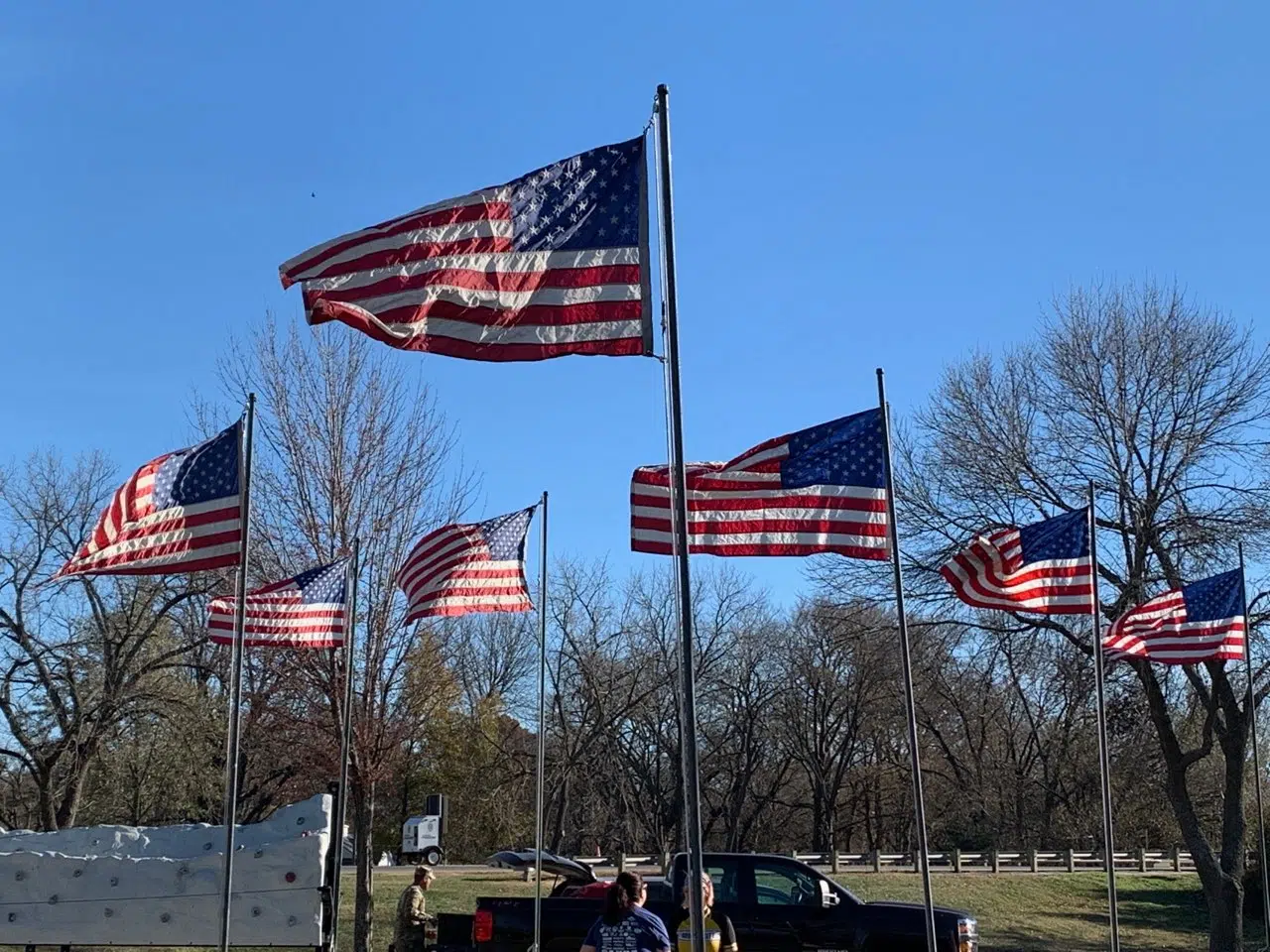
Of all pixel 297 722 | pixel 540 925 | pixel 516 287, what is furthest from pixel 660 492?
pixel 297 722

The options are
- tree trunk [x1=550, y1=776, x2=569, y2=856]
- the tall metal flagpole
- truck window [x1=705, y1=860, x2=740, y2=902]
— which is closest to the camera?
the tall metal flagpole

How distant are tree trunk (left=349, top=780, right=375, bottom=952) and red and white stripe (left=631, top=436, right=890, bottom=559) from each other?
1202 cm

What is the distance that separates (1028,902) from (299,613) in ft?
82.4

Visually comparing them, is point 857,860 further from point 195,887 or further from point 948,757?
point 195,887

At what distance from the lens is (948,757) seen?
6412cm

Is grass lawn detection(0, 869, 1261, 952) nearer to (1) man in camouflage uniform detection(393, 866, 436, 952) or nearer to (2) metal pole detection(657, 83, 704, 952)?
(1) man in camouflage uniform detection(393, 866, 436, 952)

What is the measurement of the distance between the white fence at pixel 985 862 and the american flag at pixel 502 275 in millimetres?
30796

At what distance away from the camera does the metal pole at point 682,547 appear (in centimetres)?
791

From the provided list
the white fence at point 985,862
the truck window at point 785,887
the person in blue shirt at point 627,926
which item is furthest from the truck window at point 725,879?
the white fence at point 985,862

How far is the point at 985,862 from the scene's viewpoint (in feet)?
148

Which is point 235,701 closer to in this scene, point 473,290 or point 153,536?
point 153,536

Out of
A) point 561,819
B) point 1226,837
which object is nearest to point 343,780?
point 1226,837

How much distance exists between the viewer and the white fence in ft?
136

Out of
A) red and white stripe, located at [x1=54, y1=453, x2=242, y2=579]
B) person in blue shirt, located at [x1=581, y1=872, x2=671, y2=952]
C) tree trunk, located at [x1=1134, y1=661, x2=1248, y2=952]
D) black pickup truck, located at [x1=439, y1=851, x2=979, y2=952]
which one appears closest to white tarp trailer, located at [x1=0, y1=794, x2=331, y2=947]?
black pickup truck, located at [x1=439, y1=851, x2=979, y2=952]
